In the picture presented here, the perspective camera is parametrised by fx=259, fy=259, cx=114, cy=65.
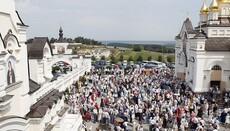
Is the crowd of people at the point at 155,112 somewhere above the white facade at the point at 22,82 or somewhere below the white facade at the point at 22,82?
below

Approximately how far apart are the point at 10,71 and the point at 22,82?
2.64 feet

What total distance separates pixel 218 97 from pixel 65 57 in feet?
73.6

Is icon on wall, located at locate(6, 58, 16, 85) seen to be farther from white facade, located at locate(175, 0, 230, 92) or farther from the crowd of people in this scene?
white facade, located at locate(175, 0, 230, 92)

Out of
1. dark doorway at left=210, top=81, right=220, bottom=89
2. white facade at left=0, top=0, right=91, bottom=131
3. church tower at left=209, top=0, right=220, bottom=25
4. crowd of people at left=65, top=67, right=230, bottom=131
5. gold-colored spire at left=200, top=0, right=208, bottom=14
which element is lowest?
crowd of people at left=65, top=67, right=230, bottom=131

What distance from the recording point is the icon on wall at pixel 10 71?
713cm

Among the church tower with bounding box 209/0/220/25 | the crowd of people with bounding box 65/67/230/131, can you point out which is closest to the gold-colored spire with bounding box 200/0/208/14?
the church tower with bounding box 209/0/220/25

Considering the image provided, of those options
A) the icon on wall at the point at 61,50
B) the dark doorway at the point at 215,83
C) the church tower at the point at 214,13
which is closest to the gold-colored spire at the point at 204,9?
the church tower at the point at 214,13

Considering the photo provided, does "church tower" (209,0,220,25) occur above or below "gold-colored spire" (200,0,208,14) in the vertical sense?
below

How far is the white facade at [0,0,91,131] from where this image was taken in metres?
6.82

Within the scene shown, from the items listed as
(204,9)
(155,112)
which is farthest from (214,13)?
(155,112)

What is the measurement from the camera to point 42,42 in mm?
10273

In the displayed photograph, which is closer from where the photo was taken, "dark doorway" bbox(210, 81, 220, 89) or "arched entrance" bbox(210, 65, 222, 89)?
"arched entrance" bbox(210, 65, 222, 89)

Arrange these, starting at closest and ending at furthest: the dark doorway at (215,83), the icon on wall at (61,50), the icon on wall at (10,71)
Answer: the icon on wall at (10,71), the dark doorway at (215,83), the icon on wall at (61,50)

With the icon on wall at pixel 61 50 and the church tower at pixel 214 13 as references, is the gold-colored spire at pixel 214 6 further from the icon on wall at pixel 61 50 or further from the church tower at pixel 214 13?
the icon on wall at pixel 61 50
